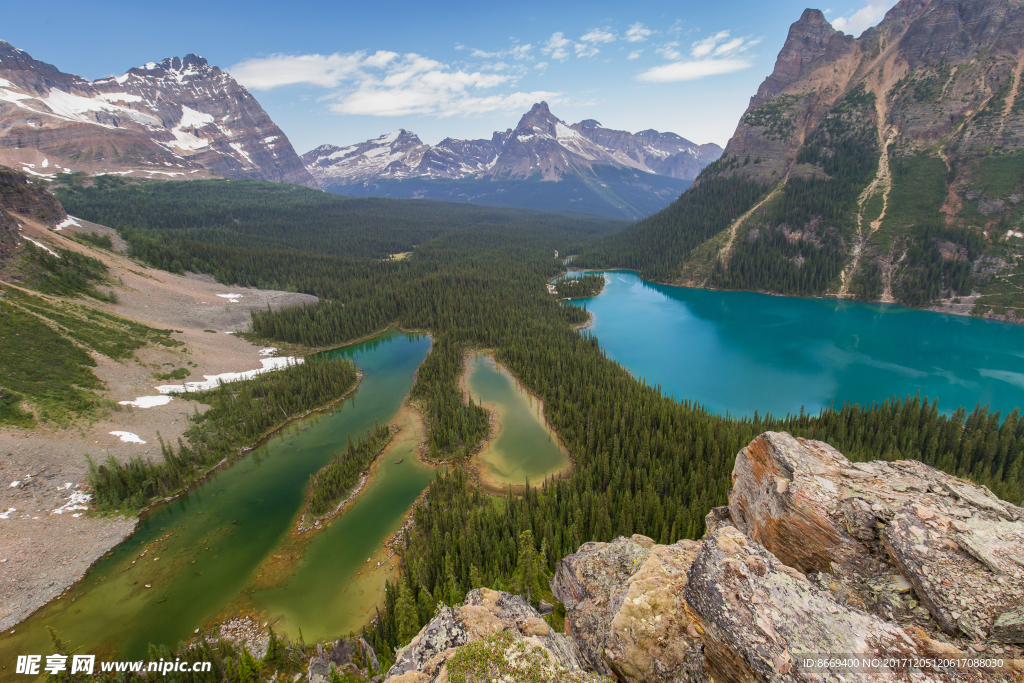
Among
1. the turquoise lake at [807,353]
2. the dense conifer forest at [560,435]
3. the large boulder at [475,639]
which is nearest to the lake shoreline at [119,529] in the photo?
the dense conifer forest at [560,435]

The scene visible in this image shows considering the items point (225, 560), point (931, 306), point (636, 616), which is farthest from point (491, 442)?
point (931, 306)

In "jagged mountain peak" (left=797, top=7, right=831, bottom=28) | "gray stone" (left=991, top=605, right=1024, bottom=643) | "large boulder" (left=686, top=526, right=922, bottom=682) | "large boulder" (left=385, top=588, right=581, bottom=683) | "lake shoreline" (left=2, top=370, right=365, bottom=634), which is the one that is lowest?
"lake shoreline" (left=2, top=370, right=365, bottom=634)

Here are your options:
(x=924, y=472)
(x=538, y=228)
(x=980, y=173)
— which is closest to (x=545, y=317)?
(x=924, y=472)

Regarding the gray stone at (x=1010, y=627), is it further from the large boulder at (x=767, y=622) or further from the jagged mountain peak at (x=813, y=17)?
the jagged mountain peak at (x=813, y=17)

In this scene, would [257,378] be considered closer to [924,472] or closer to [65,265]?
[65,265]

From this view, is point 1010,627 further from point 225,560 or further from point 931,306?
point 931,306

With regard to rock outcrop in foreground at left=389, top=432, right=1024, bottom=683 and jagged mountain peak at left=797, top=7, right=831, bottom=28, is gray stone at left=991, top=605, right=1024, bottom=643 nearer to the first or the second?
rock outcrop in foreground at left=389, top=432, right=1024, bottom=683

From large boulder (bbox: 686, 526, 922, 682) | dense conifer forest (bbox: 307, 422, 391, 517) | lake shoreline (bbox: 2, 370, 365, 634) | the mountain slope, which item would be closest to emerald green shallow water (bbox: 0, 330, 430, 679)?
lake shoreline (bbox: 2, 370, 365, 634)
